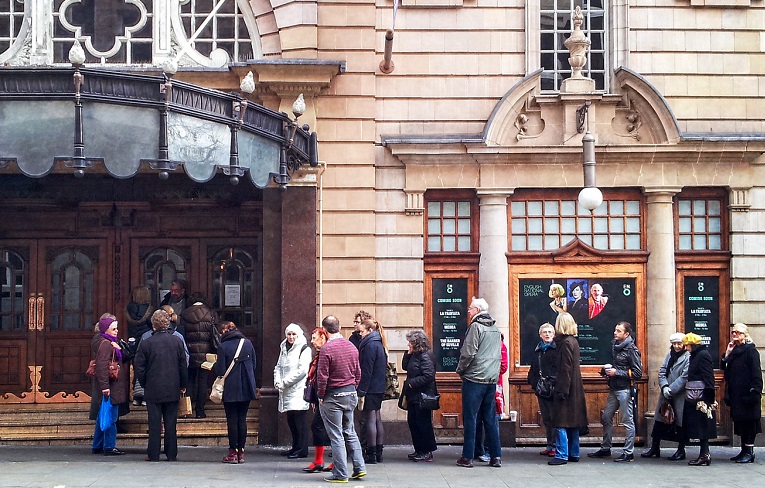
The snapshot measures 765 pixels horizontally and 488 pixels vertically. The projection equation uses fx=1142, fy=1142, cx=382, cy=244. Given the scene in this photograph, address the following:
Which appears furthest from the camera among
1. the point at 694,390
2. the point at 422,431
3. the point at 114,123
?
the point at 422,431

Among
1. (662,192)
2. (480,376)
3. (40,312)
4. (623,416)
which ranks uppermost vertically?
(662,192)

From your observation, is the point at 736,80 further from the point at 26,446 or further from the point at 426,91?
the point at 26,446

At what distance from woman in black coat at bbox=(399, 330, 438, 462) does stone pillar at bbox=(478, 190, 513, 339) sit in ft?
6.78

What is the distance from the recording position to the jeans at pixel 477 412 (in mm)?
13664

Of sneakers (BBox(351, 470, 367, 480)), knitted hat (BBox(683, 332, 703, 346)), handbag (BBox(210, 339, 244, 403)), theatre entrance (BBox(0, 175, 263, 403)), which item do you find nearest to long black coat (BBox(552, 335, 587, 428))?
knitted hat (BBox(683, 332, 703, 346))

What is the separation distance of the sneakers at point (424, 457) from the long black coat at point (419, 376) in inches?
28.8

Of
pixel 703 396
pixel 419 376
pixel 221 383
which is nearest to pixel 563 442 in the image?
pixel 703 396

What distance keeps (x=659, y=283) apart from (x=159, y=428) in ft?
23.6

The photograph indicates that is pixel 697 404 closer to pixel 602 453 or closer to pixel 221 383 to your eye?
pixel 602 453

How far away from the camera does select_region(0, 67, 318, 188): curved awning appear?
12305 mm

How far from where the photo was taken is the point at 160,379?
13688mm

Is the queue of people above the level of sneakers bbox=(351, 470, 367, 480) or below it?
above

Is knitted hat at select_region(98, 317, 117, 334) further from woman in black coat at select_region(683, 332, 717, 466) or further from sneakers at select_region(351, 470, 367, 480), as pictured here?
woman in black coat at select_region(683, 332, 717, 466)

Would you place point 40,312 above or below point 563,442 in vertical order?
above
